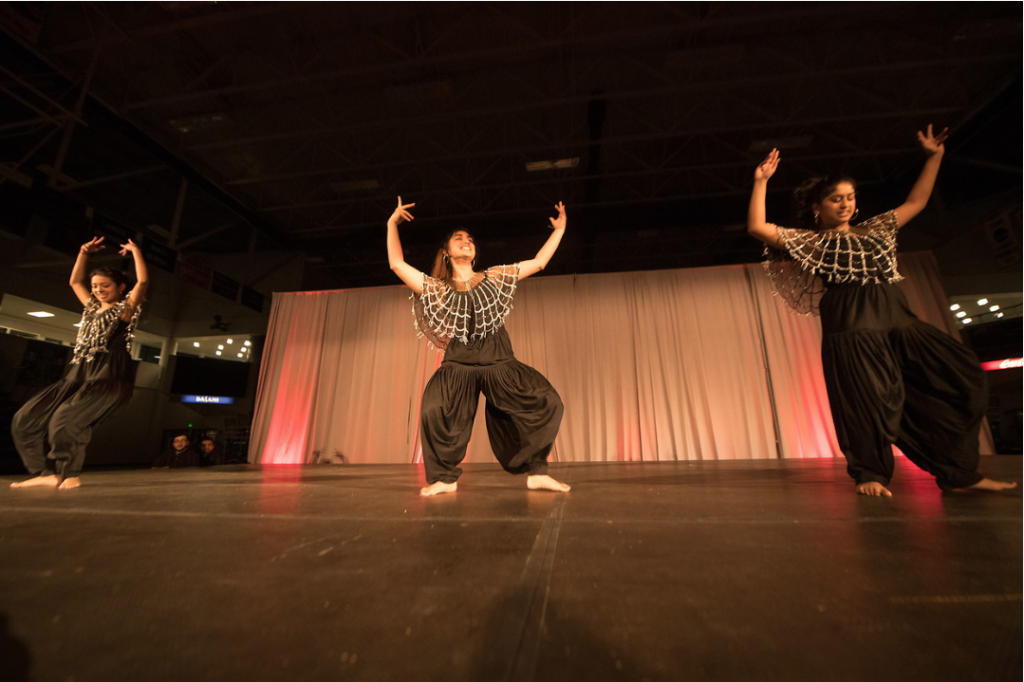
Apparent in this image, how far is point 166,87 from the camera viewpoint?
521 cm

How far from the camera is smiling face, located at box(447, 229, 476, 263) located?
2.25 metres

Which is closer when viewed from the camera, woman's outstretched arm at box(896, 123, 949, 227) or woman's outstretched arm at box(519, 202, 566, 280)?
woman's outstretched arm at box(896, 123, 949, 227)

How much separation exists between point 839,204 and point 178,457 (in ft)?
24.7

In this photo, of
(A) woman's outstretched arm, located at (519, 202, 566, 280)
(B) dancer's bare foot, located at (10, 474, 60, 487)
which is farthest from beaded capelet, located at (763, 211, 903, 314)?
(B) dancer's bare foot, located at (10, 474, 60, 487)

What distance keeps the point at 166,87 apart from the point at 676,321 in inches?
292

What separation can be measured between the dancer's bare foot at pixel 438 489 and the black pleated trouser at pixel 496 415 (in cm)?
2

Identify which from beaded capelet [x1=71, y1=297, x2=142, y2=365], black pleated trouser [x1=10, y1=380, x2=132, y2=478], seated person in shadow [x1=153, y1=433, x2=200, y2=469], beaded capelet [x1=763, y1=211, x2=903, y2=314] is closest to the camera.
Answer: beaded capelet [x1=763, y1=211, x2=903, y2=314]

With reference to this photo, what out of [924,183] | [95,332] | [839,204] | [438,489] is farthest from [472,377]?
[95,332]

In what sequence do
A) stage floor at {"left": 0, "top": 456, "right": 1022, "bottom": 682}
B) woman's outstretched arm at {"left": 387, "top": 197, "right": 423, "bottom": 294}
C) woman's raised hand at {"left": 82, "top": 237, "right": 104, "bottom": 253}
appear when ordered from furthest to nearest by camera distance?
woman's raised hand at {"left": 82, "top": 237, "right": 104, "bottom": 253}, woman's outstretched arm at {"left": 387, "top": 197, "right": 423, "bottom": 294}, stage floor at {"left": 0, "top": 456, "right": 1022, "bottom": 682}

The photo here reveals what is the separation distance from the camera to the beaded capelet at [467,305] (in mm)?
2119

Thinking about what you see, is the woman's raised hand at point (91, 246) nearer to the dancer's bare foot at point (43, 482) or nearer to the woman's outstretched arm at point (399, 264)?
the dancer's bare foot at point (43, 482)

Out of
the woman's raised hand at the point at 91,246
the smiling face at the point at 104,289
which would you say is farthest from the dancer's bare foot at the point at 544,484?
the woman's raised hand at the point at 91,246

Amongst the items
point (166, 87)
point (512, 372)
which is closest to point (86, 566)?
point (512, 372)

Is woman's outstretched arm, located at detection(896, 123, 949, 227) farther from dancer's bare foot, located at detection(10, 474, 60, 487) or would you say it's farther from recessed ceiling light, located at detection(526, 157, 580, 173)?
recessed ceiling light, located at detection(526, 157, 580, 173)
